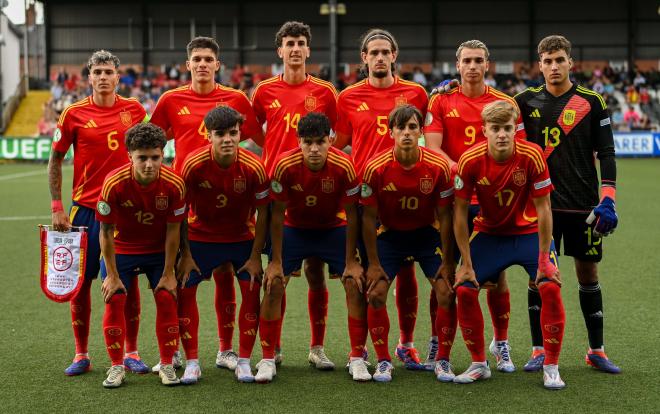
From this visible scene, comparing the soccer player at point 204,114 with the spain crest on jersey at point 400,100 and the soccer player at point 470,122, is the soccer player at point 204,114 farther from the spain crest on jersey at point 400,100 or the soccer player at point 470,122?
the soccer player at point 470,122

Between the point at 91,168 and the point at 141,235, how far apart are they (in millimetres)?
649

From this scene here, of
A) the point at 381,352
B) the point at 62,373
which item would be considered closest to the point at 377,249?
the point at 381,352

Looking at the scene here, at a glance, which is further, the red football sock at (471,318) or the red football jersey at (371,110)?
the red football jersey at (371,110)

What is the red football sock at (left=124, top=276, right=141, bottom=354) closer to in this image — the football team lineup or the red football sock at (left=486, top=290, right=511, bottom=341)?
the football team lineup

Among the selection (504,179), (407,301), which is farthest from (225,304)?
(504,179)

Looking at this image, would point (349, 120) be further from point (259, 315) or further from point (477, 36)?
point (477, 36)

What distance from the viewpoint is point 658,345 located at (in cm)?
585

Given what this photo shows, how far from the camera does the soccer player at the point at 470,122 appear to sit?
214 inches

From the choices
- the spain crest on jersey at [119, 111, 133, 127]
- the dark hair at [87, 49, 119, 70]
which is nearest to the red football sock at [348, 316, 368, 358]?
the spain crest on jersey at [119, 111, 133, 127]

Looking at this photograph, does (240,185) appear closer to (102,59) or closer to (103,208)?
(103,208)

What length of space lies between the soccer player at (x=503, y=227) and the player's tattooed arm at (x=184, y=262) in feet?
5.28

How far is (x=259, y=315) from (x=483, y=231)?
1.50 meters

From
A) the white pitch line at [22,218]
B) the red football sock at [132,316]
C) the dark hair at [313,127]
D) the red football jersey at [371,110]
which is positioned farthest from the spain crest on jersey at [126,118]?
the white pitch line at [22,218]

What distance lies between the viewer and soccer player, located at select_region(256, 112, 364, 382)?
5.12 m
